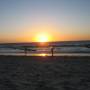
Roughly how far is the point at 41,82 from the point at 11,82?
98 centimetres

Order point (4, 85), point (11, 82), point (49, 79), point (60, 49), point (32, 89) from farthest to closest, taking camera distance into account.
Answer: point (60, 49)
point (49, 79)
point (11, 82)
point (4, 85)
point (32, 89)

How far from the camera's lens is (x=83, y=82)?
7672 mm

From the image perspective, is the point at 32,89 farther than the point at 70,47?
No

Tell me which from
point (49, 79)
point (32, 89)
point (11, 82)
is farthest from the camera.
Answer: point (49, 79)

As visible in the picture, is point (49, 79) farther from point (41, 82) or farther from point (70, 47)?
point (70, 47)

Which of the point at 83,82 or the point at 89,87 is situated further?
the point at 83,82

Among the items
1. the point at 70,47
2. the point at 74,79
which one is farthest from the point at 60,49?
the point at 74,79

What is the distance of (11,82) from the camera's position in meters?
7.77

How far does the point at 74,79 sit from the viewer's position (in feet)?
27.1

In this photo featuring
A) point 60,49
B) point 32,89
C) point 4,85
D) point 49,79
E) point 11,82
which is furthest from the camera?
point 60,49

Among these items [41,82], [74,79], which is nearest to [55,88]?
[41,82]

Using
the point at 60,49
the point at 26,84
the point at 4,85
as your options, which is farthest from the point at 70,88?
the point at 60,49

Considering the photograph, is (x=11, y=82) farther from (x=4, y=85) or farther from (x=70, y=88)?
(x=70, y=88)

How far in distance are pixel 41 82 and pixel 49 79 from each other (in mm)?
590
